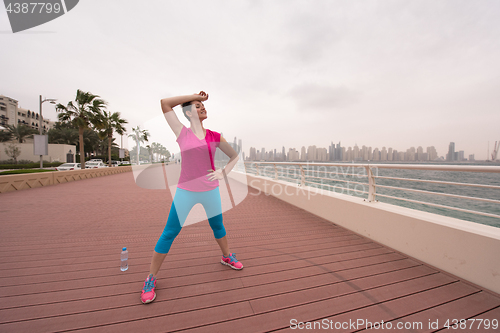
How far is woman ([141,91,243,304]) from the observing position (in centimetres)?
185

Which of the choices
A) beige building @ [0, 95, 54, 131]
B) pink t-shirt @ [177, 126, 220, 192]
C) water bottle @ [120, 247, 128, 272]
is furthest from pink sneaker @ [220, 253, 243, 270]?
beige building @ [0, 95, 54, 131]

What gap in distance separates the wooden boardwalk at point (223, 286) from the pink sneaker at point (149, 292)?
0.20 ft

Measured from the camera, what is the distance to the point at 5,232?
3486mm

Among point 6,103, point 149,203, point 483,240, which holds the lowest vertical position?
point 149,203

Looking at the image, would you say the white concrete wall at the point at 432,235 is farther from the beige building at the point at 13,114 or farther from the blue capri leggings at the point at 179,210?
the beige building at the point at 13,114

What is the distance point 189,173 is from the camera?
1.90 meters

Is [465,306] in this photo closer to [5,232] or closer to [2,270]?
[2,270]

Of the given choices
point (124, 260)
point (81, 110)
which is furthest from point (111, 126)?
point (124, 260)

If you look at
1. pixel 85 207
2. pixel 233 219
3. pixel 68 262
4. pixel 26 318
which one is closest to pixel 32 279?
pixel 68 262

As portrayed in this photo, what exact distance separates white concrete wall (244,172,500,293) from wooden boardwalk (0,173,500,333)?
0.13 m

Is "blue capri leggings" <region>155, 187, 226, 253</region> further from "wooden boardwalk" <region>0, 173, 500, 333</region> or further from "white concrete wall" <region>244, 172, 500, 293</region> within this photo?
"white concrete wall" <region>244, 172, 500, 293</region>

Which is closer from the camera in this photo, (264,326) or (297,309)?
(264,326)

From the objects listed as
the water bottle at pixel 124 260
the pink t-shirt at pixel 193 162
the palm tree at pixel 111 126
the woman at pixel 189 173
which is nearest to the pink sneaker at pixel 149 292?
the woman at pixel 189 173

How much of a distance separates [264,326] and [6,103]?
98.1m
